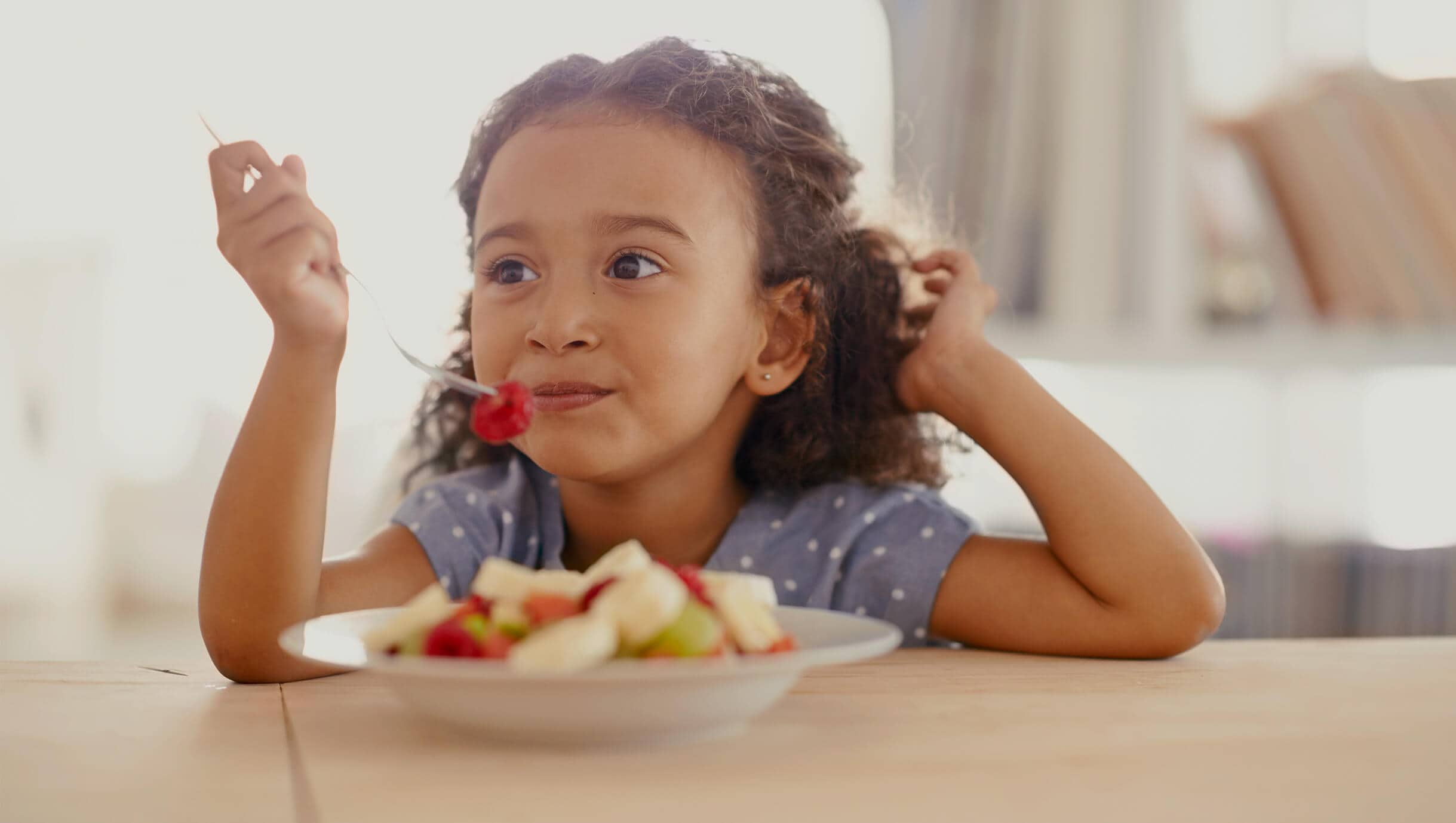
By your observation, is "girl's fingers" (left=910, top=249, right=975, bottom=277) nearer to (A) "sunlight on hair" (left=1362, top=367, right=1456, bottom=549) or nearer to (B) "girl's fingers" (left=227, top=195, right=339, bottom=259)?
(B) "girl's fingers" (left=227, top=195, right=339, bottom=259)

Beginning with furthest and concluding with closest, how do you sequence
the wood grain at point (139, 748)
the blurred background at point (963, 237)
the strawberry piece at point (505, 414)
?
1. the blurred background at point (963, 237)
2. the strawberry piece at point (505, 414)
3. the wood grain at point (139, 748)

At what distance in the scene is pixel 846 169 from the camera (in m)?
1.28

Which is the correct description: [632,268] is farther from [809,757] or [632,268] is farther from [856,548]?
[809,757]

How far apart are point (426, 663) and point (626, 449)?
1.72 feet

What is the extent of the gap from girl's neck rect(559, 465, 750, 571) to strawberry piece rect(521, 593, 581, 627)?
60cm

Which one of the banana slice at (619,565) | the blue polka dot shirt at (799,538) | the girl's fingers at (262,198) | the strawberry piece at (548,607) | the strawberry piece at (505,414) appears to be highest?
the girl's fingers at (262,198)

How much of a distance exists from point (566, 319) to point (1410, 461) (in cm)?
158

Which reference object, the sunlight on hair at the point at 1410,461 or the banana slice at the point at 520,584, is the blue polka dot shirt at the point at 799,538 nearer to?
the banana slice at the point at 520,584

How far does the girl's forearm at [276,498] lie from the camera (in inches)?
33.8

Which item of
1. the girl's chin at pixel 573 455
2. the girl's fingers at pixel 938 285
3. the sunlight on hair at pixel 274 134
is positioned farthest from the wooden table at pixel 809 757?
the sunlight on hair at pixel 274 134

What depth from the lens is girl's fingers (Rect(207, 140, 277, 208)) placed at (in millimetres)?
873

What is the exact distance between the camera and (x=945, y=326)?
3.86 feet

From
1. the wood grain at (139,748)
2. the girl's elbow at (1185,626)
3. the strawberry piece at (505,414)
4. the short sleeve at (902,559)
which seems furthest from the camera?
the short sleeve at (902,559)

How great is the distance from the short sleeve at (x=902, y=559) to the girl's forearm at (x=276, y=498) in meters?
0.48
